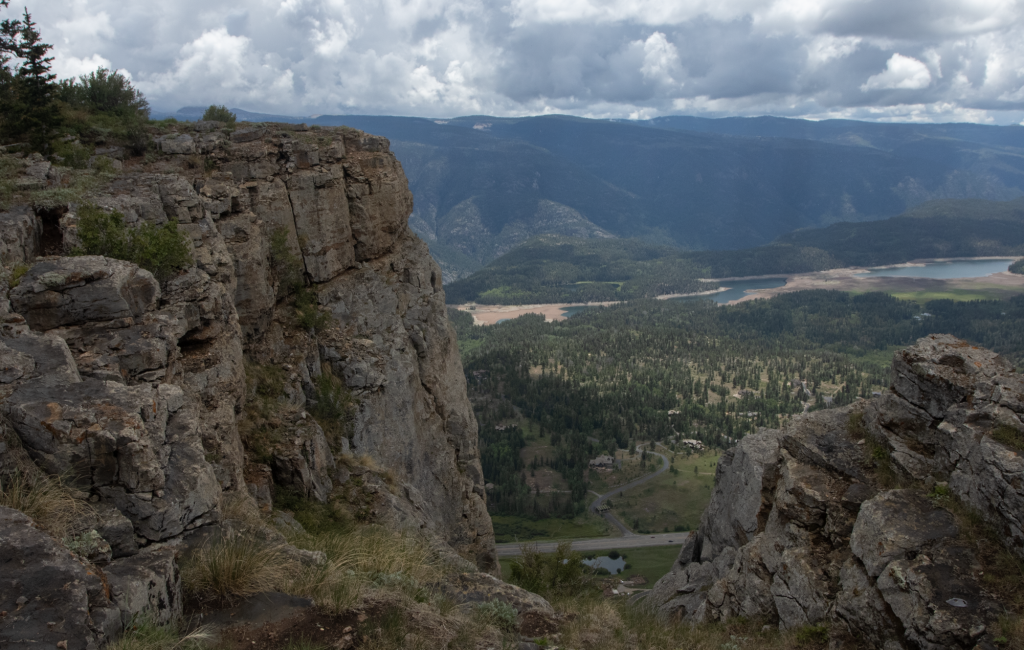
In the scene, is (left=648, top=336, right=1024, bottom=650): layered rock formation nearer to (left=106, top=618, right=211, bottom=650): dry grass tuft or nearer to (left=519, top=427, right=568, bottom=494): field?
(left=106, top=618, right=211, bottom=650): dry grass tuft

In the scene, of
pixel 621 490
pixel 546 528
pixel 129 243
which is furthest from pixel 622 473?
pixel 129 243

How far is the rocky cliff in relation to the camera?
9.36m

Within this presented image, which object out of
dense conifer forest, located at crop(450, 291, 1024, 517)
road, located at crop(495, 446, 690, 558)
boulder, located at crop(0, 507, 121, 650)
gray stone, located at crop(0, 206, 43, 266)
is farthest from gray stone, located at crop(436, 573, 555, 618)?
dense conifer forest, located at crop(450, 291, 1024, 517)

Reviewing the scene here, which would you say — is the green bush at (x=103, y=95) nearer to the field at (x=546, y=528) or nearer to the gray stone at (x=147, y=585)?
the gray stone at (x=147, y=585)

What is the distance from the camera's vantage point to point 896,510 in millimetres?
14102

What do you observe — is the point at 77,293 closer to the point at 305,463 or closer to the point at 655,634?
the point at 305,463

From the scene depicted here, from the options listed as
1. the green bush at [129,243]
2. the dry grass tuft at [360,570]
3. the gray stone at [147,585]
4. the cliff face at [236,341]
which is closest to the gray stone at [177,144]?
the cliff face at [236,341]

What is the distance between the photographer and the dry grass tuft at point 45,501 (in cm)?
808

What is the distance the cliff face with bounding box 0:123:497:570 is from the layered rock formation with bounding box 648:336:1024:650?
11108mm

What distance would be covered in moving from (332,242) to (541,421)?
10254cm

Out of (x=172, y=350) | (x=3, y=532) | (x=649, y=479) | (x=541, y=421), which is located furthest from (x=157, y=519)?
(x=541, y=421)

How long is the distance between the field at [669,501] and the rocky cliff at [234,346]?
2416 inches

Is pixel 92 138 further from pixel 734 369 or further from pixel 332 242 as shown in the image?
pixel 734 369

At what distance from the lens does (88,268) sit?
13.2 metres
